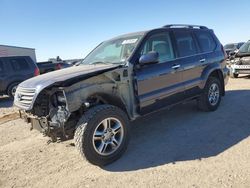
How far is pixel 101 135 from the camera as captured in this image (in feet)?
14.3

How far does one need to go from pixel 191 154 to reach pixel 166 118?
217cm

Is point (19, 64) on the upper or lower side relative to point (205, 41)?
lower

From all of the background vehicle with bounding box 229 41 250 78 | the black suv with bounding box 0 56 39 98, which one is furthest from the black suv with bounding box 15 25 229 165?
the black suv with bounding box 0 56 39 98

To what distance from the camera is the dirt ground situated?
3.78m

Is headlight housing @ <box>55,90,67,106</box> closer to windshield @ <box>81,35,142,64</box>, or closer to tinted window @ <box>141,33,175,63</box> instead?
windshield @ <box>81,35,142,64</box>

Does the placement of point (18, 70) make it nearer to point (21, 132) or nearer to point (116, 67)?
point (21, 132)

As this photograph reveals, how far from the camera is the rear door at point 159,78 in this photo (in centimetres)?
507

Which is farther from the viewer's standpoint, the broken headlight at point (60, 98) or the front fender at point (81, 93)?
the broken headlight at point (60, 98)

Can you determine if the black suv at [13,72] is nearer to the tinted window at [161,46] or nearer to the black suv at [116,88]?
the black suv at [116,88]

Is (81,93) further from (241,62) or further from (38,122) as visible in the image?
(241,62)

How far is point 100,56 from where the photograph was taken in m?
5.88

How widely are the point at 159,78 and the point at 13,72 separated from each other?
29.2ft

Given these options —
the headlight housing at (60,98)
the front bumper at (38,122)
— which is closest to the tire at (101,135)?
the headlight housing at (60,98)

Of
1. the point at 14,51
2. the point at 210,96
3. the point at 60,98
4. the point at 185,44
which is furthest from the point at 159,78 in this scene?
the point at 14,51
